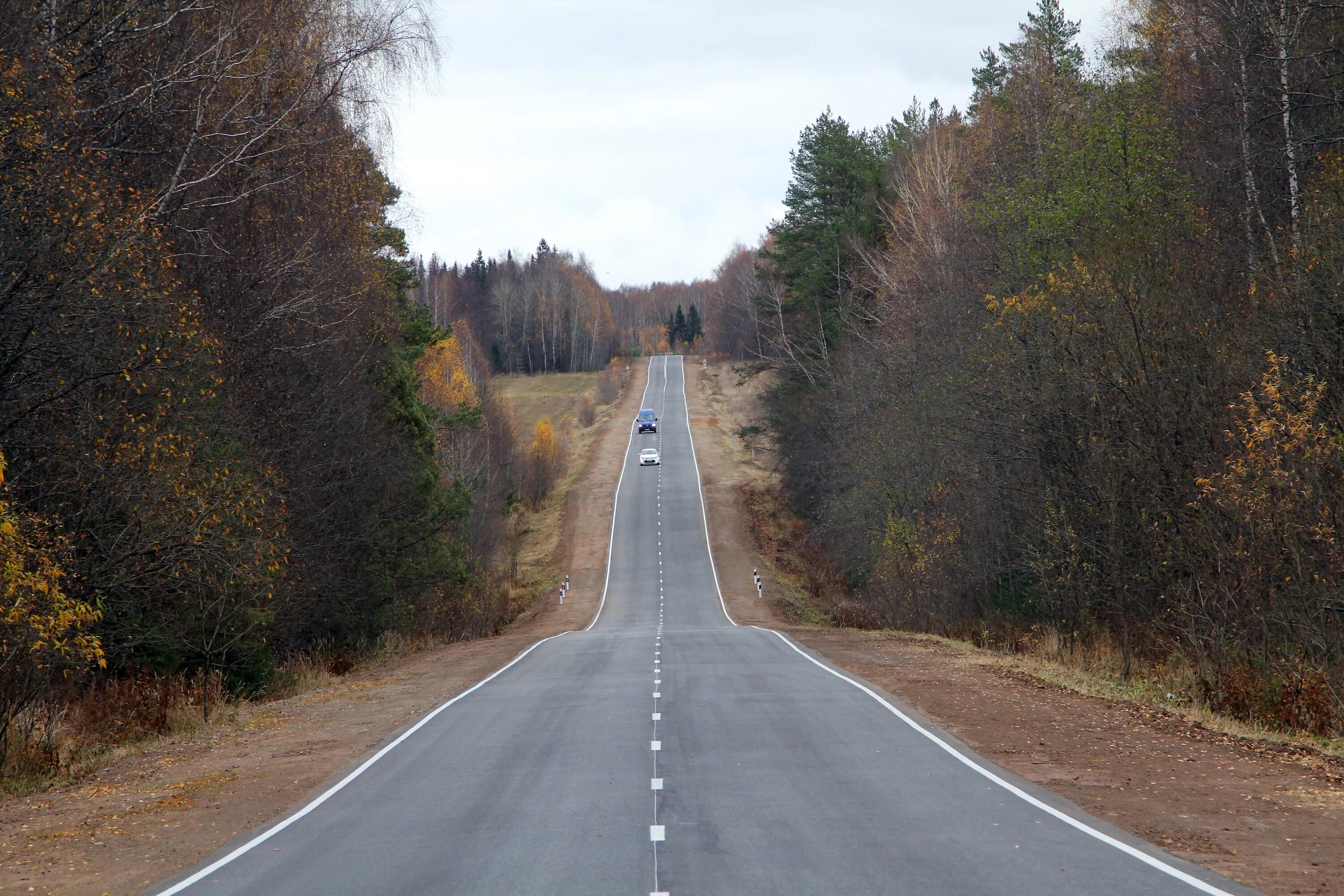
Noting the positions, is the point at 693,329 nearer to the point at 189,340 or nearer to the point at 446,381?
the point at 446,381

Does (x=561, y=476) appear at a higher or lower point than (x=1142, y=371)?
lower

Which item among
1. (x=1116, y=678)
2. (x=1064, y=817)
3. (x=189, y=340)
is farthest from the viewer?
(x=1116, y=678)

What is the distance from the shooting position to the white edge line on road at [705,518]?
4434 centimetres

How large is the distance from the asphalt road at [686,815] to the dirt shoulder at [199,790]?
0.54 m

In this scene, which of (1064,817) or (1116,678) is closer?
(1064,817)

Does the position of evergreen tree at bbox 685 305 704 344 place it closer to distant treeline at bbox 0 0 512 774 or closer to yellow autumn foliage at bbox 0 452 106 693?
distant treeline at bbox 0 0 512 774

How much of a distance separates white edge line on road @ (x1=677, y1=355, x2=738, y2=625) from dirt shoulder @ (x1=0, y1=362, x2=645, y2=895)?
69.0 feet

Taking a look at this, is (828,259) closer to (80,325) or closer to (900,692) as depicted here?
(900,692)

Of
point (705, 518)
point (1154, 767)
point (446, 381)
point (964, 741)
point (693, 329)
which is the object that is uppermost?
point (693, 329)

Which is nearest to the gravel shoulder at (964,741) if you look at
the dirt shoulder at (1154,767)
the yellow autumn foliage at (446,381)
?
the dirt shoulder at (1154,767)

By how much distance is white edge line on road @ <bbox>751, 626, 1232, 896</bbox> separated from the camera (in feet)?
23.0

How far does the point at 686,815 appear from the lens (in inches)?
352

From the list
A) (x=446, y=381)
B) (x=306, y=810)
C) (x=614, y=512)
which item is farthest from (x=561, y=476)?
(x=306, y=810)

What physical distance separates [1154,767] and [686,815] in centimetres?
551
